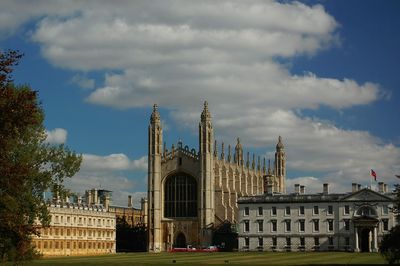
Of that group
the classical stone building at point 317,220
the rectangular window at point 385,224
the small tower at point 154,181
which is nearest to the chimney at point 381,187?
the classical stone building at point 317,220

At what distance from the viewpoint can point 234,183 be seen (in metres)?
127

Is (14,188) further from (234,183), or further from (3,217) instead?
(234,183)

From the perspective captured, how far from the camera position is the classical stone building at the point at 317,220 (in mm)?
95250

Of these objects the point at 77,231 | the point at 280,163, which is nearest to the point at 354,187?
the point at 77,231

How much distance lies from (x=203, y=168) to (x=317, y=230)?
2384cm

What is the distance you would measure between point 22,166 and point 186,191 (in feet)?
296

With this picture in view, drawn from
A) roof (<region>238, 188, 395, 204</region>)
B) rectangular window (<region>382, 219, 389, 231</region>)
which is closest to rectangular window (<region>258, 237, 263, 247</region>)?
roof (<region>238, 188, 395, 204</region>)

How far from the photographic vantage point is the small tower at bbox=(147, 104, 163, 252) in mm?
117125

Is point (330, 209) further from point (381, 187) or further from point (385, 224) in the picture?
point (385, 224)

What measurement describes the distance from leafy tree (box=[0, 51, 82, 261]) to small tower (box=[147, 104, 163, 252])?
6619 cm

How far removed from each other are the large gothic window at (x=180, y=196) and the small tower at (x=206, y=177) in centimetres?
278

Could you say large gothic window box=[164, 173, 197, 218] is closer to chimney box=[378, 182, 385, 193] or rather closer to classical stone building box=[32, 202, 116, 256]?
classical stone building box=[32, 202, 116, 256]

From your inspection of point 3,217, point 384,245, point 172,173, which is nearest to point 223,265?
point 384,245

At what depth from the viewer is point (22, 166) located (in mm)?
28703
